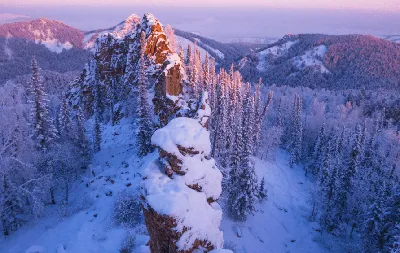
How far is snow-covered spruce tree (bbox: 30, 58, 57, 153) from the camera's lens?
30219mm

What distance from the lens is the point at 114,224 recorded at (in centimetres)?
2542

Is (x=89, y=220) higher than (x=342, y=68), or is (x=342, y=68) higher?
(x=342, y=68)

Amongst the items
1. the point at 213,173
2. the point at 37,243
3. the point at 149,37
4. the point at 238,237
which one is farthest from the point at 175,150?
the point at 149,37

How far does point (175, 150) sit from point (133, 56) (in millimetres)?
47442

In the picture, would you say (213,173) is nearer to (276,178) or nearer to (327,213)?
(327,213)

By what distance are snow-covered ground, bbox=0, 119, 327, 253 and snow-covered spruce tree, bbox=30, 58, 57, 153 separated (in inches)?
323

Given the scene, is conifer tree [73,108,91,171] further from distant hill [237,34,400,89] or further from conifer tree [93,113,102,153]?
distant hill [237,34,400,89]

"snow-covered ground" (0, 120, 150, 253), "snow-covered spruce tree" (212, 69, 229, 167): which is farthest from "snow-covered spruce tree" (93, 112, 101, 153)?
"snow-covered spruce tree" (212, 69, 229, 167)

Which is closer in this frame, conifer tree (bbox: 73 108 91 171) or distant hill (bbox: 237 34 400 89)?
conifer tree (bbox: 73 108 91 171)

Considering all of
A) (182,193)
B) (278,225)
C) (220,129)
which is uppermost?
(182,193)

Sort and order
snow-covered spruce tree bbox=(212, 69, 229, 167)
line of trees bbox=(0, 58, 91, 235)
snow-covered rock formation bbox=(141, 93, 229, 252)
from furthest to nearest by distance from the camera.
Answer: snow-covered spruce tree bbox=(212, 69, 229, 167)
line of trees bbox=(0, 58, 91, 235)
snow-covered rock formation bbox=(141, 93, 229, 252)

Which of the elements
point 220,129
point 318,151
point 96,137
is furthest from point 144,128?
point 318,151

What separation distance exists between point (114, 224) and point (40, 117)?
55.9 feet

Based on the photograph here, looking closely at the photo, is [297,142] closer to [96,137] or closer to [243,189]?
[243,189]
